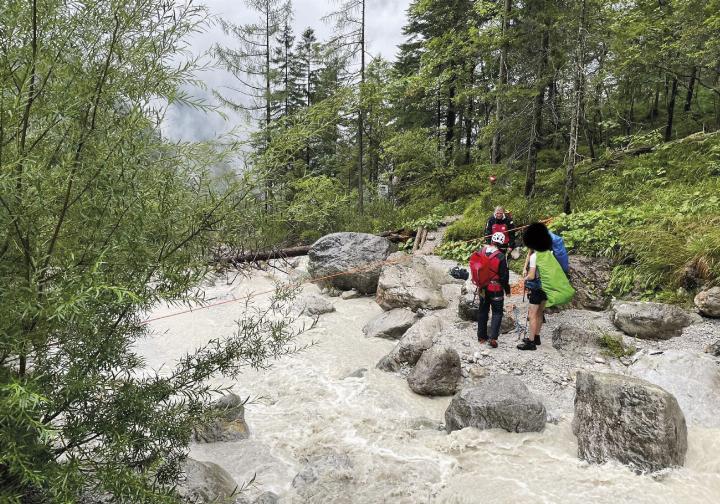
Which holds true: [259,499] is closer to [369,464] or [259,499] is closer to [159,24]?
[369,464]

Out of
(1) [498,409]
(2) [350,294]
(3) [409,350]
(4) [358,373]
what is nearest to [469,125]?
(2) [350,294]

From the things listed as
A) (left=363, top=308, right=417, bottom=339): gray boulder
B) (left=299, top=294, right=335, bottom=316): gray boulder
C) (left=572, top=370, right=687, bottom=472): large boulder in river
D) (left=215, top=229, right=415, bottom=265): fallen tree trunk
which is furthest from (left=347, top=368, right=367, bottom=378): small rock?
(left=215, top=229, right=415, bottom=265): fallen tree trunk

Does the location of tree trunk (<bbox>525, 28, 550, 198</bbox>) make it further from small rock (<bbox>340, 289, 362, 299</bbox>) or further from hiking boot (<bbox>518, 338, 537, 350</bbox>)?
hiking boot (<bbox>518, 338, 537, 350</bbox>)

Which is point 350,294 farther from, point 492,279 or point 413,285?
point 492,279

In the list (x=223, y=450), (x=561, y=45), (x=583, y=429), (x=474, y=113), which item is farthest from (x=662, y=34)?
(x=223, y=450)

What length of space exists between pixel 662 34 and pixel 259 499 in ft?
64.2

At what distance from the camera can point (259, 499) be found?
4.11 meters

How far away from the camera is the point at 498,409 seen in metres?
5.06

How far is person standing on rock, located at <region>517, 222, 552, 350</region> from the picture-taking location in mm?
6441

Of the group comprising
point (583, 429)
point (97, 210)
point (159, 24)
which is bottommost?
point (583, 429)

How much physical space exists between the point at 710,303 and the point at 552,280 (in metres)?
2.42

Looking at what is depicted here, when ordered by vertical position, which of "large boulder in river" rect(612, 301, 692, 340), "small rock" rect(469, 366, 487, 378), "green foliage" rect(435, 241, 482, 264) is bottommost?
"small rock" rect(469, 366, 487, 378)

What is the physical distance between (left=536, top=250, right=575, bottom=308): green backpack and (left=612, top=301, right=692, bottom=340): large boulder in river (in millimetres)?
1111

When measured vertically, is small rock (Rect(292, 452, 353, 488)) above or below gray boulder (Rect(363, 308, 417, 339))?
below
